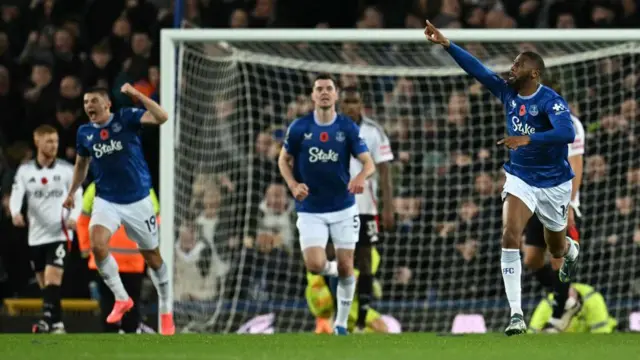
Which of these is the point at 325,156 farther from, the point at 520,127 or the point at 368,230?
the point at 520,127

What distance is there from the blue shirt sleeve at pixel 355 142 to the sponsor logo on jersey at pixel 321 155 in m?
0.14

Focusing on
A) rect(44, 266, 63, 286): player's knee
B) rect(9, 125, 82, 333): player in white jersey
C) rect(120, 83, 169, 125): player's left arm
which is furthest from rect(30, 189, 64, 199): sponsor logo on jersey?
rect(120, 83, 169, 125): player's left arm

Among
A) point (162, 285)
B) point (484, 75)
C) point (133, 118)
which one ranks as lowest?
point (162, 285)

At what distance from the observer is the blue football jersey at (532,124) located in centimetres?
995

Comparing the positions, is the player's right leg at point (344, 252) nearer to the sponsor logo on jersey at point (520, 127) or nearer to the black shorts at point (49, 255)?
the sponsor logo on jersey at point (520, 127)

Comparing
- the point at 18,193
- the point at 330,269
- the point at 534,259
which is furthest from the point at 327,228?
the point at 18,193

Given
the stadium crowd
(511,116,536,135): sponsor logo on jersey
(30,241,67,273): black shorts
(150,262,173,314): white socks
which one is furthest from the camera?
the stadium crowd

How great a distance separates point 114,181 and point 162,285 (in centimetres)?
98

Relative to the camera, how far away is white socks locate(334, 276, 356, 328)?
38.4 ft

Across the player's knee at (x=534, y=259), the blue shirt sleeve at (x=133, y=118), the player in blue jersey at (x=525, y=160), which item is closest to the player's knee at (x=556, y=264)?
the player's knee at (x=534, y=259)

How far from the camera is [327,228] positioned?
11.8m

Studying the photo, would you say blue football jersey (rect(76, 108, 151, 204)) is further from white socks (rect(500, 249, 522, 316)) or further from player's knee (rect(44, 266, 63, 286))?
white socks (rect(500, 249, 522, 316))

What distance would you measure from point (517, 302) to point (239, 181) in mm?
6135

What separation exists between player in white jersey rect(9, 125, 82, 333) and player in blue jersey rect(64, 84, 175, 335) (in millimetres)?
1872
